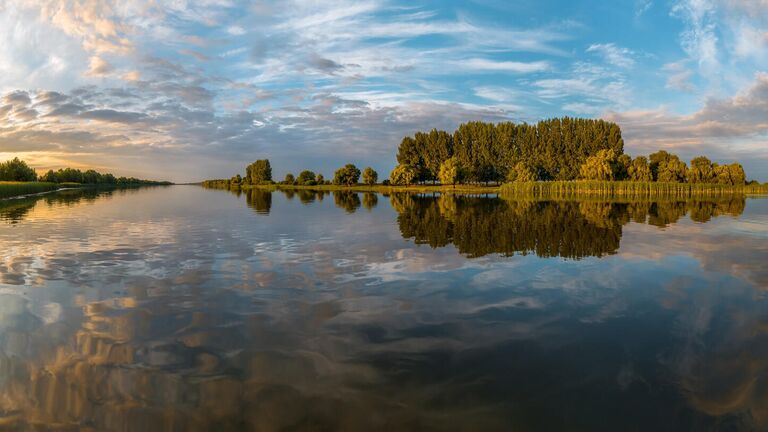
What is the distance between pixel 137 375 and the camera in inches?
297

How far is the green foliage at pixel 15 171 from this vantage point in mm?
122144

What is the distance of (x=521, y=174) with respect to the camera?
120688 mm

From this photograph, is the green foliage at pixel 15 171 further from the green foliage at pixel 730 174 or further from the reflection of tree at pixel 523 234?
the green foliage at pixel 730 174

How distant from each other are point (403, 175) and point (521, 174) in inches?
1644

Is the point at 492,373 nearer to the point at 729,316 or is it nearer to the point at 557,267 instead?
the point at 729,316

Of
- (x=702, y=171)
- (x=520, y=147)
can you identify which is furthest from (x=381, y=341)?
(x=702, y=171)

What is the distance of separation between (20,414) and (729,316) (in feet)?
51.1

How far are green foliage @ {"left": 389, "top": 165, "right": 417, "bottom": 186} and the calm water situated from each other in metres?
126

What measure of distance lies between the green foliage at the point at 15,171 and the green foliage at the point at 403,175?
384ft

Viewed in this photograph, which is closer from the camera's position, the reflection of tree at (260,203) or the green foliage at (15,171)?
the reflection of tree at (260,203)

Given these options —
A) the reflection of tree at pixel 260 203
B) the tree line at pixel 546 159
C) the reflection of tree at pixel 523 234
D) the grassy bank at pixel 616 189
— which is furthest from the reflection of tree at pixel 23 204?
the tree line at pixel 546 159

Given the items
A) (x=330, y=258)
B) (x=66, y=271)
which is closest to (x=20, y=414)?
(x=66, y=271)

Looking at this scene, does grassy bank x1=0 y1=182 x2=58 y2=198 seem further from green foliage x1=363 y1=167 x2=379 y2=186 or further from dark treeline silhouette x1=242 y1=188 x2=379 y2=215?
green foliage x1=363 y1=167 x2=379 y2=186

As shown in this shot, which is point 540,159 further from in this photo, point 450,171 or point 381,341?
point 381,341
